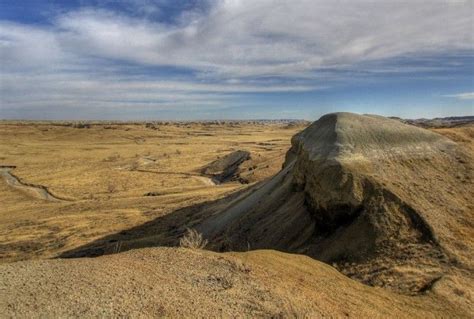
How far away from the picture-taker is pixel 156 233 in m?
20.2

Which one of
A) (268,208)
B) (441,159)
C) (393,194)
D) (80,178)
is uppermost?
(441,159)

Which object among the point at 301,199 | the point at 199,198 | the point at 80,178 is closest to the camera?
the point at 301,199

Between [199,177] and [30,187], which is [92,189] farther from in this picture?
[199,177]

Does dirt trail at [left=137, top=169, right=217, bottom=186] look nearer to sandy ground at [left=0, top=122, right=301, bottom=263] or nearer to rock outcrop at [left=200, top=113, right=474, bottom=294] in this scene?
sandy ground at [left=0, top=122, right=301, bottom=263]

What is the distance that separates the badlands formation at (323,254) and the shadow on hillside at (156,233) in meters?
0.23

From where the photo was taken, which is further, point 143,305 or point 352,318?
point 352,318

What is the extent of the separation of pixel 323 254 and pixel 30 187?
1444 inches

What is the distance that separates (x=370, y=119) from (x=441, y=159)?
2.65 meters

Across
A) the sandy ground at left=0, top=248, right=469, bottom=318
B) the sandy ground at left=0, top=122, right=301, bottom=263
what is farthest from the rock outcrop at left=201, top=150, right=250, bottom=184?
the sandy ground at left=0, top=248, right=469, bottom=318

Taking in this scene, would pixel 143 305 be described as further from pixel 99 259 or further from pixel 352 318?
pixel 352 318

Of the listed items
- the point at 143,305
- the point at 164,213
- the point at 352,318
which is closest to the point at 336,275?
the point at 352,318

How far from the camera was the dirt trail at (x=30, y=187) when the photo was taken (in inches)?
1412

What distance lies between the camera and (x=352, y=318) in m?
6.52

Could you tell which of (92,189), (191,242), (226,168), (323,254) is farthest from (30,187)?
(323,254)
